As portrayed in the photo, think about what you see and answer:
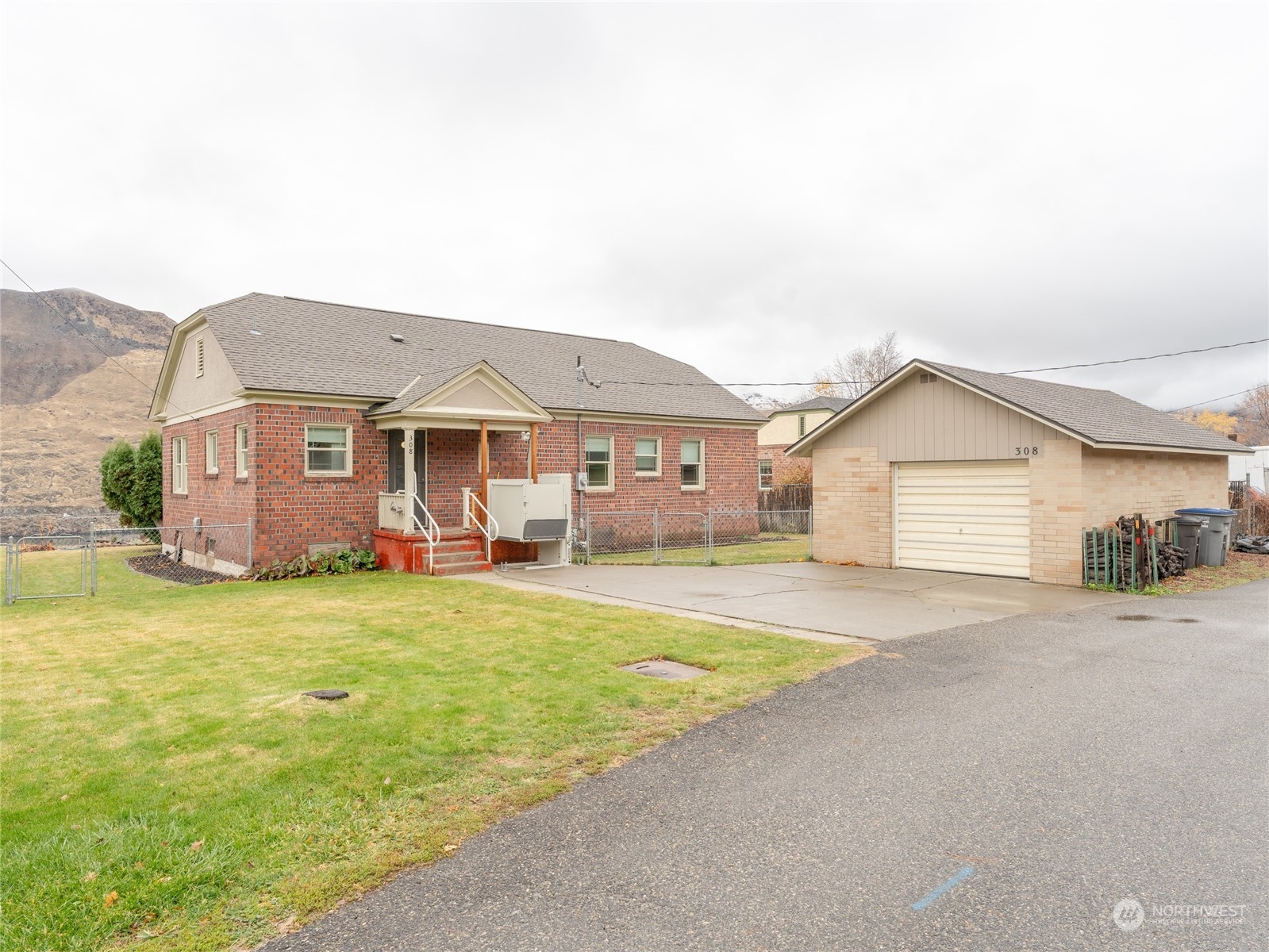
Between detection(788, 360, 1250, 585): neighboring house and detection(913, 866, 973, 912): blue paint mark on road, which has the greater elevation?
detection(788, 360, 1250, 585): neighboring house

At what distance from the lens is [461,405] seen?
18109 millimetres

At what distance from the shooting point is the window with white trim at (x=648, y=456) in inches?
945

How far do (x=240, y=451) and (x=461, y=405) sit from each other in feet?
17.2

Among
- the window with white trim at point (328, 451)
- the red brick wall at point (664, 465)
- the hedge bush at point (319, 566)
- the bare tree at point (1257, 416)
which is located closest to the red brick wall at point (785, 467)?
the red brick wall at point (664, 465)

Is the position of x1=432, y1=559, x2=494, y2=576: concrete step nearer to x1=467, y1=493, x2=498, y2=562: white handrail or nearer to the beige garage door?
x1=467, y1=493, x2=498, y2=562: white handrail

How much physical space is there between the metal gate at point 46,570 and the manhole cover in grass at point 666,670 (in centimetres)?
1036

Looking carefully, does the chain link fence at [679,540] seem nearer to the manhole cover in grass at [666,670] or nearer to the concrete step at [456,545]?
the concrete step at [456,545]

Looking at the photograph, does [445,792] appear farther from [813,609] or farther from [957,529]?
[957,529]

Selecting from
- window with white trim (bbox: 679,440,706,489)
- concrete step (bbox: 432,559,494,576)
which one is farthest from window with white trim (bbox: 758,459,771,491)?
concrete step (bbox: 432,559,494,576)

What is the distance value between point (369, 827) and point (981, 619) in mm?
9228

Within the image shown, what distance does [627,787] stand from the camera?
518cm

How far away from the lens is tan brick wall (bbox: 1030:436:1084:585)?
14562mm

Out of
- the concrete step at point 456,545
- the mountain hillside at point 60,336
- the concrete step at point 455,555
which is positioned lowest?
the concrete step at point 455,555

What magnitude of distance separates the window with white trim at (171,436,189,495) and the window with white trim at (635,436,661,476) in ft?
42.2
